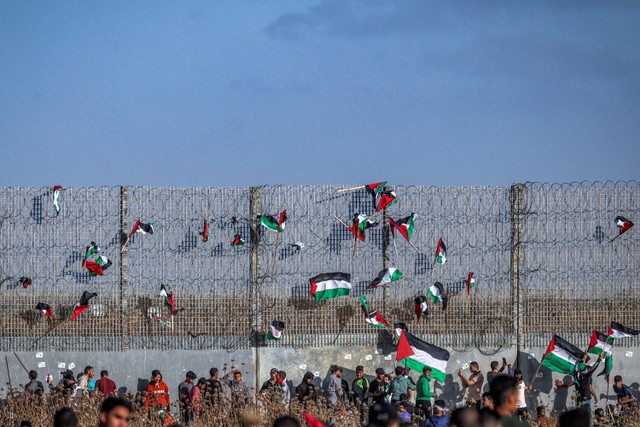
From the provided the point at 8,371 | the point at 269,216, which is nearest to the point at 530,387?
the point at 269,216

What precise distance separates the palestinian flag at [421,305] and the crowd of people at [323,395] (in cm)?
98

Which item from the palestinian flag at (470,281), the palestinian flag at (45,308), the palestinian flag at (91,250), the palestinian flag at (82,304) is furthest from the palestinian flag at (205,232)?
the palestinian flag at (470,281)

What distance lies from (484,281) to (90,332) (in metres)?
6.67

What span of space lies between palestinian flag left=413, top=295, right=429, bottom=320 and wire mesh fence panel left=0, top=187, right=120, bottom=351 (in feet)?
16.4

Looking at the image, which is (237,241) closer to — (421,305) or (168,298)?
(168,298)

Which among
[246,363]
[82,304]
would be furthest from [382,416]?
[82,304]

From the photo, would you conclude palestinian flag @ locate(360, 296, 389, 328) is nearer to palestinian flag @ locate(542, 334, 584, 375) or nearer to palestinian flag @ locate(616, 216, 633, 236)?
palestinian flag @ locate(542, 334, 584, 375)

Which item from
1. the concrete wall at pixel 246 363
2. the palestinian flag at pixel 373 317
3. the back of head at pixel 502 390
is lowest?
the concrete wall at pixel 246 363

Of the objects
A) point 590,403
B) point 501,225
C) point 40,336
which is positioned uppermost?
point 501,225

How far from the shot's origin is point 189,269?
733 inches

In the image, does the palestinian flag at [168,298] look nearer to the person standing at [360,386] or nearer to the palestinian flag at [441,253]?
the person standing at [360,386]

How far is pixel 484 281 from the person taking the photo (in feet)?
61.7

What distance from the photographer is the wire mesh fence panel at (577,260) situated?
736 inches

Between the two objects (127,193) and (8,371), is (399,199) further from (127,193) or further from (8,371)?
(8,371)
